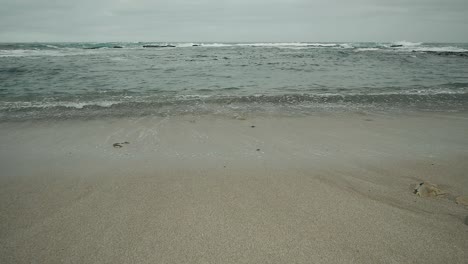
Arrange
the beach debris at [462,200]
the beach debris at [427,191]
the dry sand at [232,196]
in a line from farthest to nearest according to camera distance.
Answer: the beach debris at [427,191], the beach debris at [462,200], the dry sand at [232,196]

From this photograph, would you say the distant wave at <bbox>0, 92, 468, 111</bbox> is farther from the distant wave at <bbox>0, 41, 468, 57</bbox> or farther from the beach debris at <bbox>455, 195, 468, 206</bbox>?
the distant wave at <bbox>0, 41, 468, 57</bbox>

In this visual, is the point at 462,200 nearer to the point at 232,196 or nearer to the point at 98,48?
the point at 232,196

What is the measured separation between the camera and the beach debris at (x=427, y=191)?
2.74 meters

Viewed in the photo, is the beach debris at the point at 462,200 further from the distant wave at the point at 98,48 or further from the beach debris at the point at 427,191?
the distant wave at the point at 98,48

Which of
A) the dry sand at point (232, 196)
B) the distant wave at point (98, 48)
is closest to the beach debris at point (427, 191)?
the dry sand at point (232, 196)

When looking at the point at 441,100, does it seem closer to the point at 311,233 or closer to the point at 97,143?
the point at 311,233

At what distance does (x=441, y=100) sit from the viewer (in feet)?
24.3

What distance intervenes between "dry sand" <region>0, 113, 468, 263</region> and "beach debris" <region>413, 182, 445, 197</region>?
A: 51 mm

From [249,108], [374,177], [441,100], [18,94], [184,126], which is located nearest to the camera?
[374,177]

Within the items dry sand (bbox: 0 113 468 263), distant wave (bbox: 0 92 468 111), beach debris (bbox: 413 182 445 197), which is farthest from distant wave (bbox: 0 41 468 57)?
beach debris (bbox: 413 182 445 197)

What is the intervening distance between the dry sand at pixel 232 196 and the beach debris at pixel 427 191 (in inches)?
2.0

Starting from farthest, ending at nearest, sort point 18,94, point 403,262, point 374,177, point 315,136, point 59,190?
point 18,94
point 315,136
point 374,177
point 59,190
point 403,262

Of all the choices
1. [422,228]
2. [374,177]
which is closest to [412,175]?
[374,177]

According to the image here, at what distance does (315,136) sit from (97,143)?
11.2 feet
